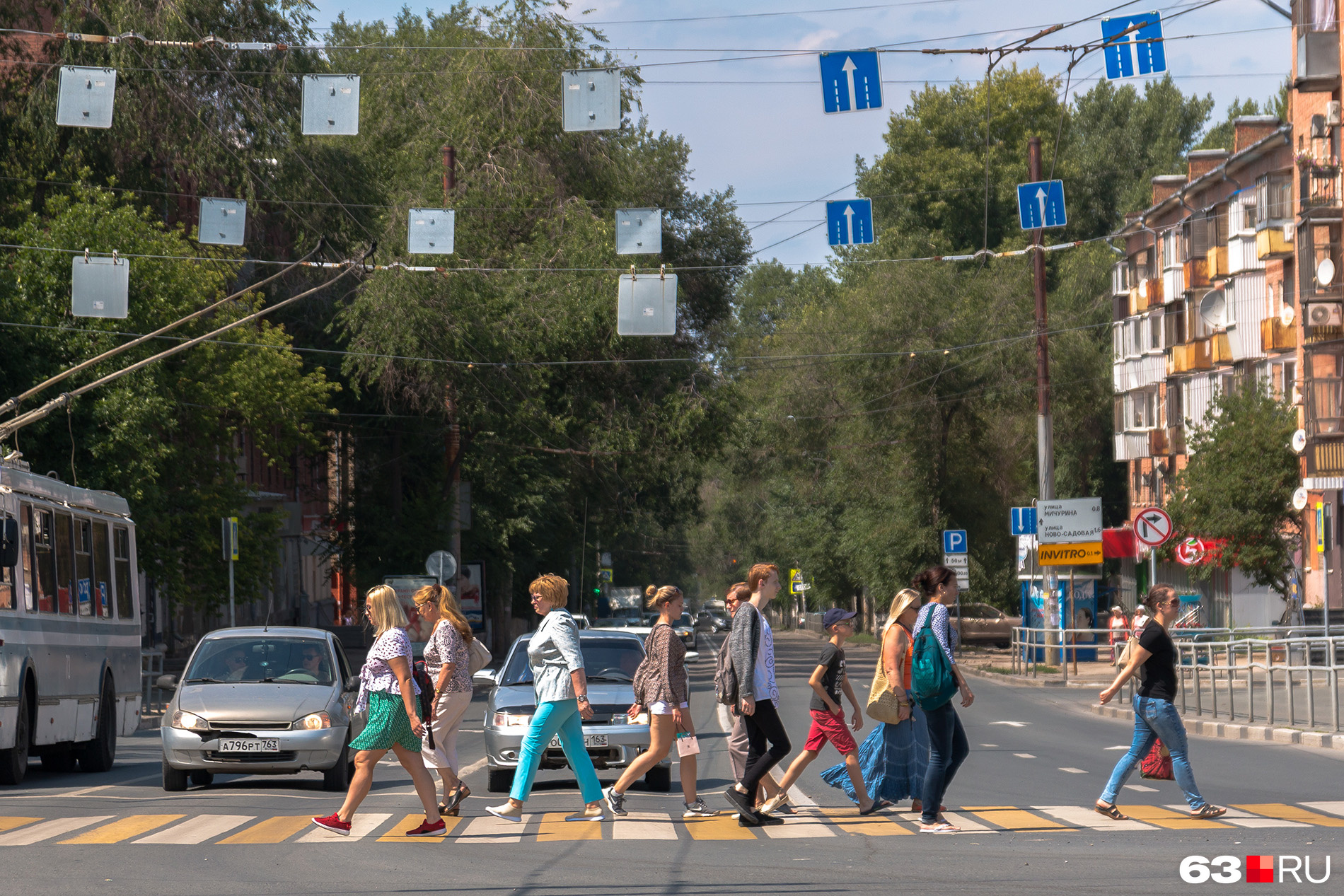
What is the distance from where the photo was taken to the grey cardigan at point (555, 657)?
38.8 ft

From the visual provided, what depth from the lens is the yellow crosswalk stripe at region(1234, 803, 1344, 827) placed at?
11516 millimetres

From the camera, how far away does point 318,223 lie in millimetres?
39062

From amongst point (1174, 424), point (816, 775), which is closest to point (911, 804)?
point (816, 775)

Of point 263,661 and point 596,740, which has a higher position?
point 263,661

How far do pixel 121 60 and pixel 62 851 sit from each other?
2692 cm

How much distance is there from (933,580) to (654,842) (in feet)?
8.32

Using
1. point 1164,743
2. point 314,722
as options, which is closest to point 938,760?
point 1164,743

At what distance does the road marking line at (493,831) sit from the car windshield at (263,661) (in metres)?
4.12

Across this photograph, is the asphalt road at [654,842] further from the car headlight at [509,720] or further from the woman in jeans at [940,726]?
the car headlight at [509,720]

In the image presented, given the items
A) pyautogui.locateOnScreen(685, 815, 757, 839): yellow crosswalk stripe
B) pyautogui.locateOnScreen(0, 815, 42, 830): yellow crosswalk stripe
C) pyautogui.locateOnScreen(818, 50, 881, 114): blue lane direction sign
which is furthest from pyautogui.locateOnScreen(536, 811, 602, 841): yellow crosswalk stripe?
pyautogui.locateOnScreen(818, 50, 881, 114): blue lane direction sign

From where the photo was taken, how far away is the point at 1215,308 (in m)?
53.0

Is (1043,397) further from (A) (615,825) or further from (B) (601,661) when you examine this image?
(A) (615,825)

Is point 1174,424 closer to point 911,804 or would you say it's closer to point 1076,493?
point 1076,493

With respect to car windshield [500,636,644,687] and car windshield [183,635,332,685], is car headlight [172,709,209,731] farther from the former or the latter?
car windshield [500,636,644,687]
